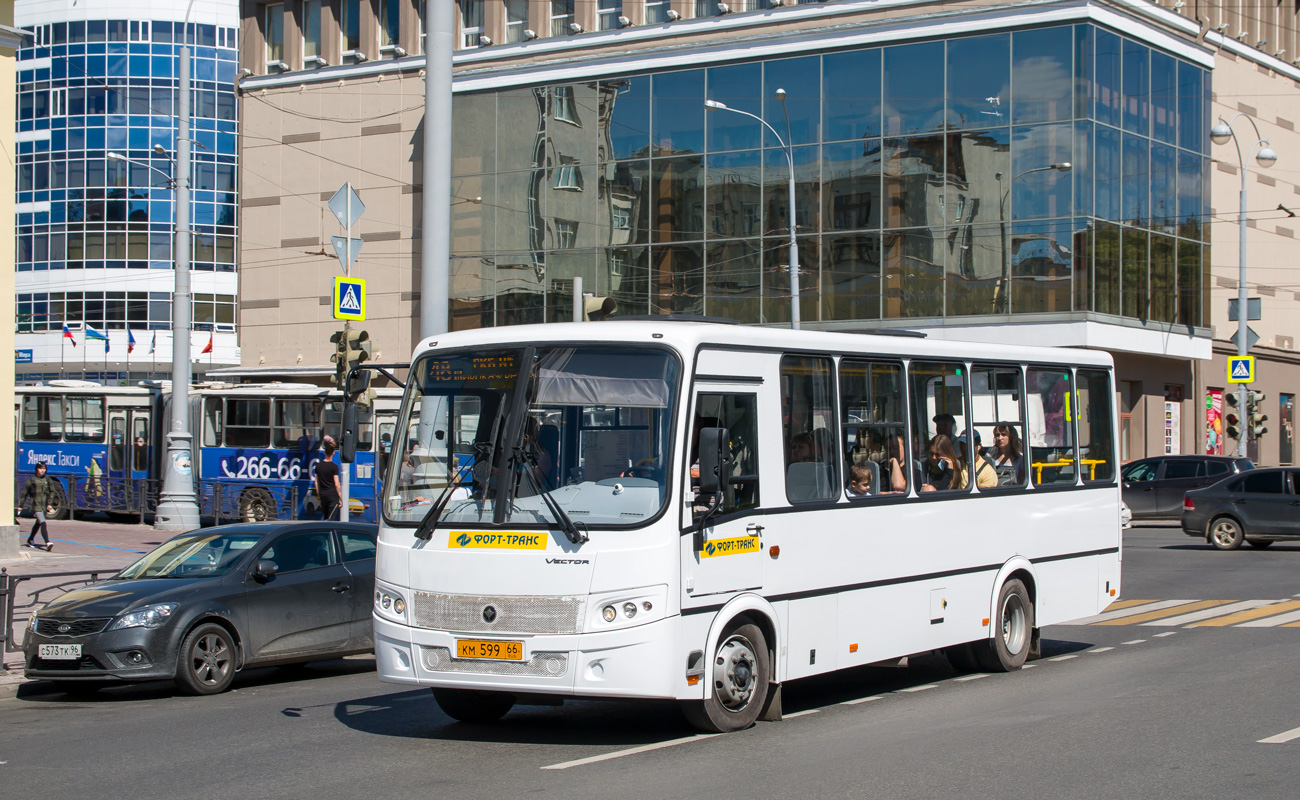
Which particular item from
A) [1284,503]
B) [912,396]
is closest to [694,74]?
[1284,503]

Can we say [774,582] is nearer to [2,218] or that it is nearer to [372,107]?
[2,218]

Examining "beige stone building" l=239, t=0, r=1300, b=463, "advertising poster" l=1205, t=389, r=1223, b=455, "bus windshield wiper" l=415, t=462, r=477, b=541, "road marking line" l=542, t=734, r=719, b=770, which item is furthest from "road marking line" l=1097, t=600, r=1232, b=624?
"advertising poster" l=1205, t=389, r=1223, b=455

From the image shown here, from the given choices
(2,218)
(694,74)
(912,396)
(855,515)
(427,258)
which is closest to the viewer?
(855,515)

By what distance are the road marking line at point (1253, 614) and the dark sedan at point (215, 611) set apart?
917cm

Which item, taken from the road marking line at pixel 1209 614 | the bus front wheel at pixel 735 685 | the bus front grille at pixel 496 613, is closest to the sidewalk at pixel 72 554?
the bus front grille at pixel 496 613

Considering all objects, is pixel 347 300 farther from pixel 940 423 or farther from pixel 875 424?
pixel 875 424

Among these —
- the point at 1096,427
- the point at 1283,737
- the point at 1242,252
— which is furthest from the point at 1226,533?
the point at 1283,737

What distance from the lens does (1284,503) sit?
27.4 meters

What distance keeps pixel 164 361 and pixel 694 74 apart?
4080cm

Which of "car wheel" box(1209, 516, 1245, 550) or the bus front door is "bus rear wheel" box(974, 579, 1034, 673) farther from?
"car wheel" box(1209, 516, 1245, 550)

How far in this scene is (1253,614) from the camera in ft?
54.9

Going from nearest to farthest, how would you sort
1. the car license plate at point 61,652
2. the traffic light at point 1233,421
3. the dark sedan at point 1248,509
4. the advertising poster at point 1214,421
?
the car license plate at point 61,652, the dark sedan at point 1248,509, the traffic light at point 1233,421, the advertising poster at point 1214,421

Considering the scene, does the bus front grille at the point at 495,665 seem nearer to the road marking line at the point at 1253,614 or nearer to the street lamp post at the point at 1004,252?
the road marking line at the point at 1253,614

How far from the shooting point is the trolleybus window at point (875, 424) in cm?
1048
